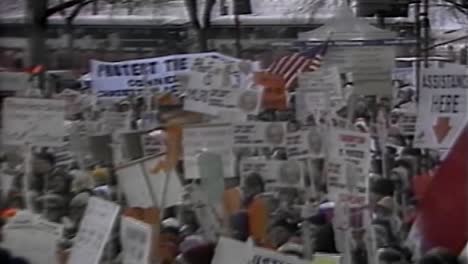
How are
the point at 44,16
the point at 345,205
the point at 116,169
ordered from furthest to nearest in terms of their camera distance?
the point at 44,16, the point at 116,169, the point at 345,205

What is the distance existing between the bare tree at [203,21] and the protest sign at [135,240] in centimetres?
39

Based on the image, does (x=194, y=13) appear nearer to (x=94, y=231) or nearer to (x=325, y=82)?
(x=325, y=82)

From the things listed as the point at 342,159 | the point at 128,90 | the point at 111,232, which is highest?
the point at 128,90

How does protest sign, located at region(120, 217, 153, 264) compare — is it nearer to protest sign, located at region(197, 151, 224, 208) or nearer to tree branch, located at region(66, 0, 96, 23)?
protest sign, located at region(197, 151, 224, 208)

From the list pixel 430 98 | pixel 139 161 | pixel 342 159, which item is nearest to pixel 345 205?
pixel 342 159

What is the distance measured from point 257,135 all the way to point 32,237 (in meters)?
0.47

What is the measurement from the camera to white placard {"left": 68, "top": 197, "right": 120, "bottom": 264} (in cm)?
170

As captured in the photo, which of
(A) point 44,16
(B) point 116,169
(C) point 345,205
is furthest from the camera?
(A) point 44,16

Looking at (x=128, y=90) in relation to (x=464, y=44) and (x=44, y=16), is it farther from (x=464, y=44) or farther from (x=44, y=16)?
(x=464, y=44)

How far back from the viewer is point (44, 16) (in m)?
1.89

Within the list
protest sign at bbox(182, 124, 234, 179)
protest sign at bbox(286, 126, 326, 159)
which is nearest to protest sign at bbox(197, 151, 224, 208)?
protest sign at bbox(182, 124, 234, 179)

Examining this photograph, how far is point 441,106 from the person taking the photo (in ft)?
5.67

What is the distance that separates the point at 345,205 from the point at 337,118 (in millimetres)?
164

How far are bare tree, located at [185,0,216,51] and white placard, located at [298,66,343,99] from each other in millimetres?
216
